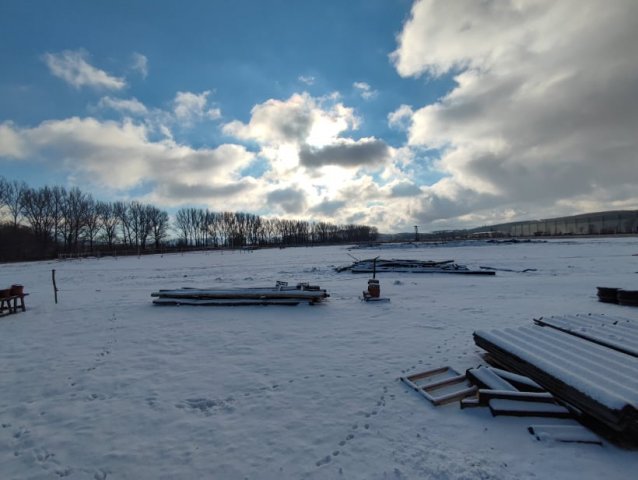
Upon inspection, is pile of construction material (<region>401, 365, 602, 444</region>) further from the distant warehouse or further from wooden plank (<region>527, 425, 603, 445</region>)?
the distant warehouse

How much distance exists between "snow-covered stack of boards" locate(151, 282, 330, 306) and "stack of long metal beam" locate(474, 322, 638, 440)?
21.2ft

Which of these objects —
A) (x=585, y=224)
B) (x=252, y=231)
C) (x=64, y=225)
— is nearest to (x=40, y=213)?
(x=64, y=225)

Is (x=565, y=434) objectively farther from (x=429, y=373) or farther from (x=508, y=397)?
(x=429, y=373)

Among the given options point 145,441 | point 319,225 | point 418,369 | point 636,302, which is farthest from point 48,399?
point 319,225

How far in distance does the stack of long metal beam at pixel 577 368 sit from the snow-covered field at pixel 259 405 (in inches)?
16.9

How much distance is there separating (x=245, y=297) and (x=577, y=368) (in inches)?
384

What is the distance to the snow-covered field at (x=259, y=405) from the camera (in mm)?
3365

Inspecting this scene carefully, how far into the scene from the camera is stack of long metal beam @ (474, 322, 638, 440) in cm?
346

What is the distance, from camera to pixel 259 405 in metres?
4.58

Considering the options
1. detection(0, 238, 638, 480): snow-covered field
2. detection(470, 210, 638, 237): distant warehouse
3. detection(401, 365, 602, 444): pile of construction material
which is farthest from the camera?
detection(470, 210, 638, 237): distant warehouse

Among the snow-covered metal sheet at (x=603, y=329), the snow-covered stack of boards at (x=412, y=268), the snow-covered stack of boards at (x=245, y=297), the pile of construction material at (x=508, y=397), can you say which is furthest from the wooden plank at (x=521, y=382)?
the snow-covered stack of boards at (x=412, y=268)

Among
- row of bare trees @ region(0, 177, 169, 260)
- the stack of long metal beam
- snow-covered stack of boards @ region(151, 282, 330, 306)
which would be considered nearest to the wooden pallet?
the stack of long metal beam

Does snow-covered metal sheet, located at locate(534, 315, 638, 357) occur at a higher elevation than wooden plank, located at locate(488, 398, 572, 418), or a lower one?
higher

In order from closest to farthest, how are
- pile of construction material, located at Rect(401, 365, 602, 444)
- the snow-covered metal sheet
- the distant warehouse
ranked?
pile of construction material, located at Rect(401, 365, 602, 444) < the snow-covered metal sheet < the distant warehouse
